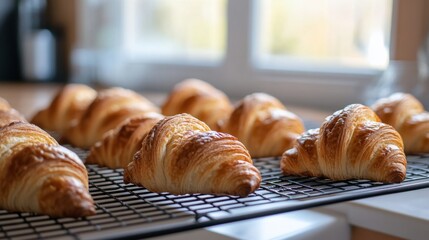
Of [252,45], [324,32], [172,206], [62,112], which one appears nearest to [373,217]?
[172,206]

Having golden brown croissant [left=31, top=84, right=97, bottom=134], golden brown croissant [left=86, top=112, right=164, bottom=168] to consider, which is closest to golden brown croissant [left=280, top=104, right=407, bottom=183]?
golden brown croissant [left=86, top=112, right=164, bottom=168]

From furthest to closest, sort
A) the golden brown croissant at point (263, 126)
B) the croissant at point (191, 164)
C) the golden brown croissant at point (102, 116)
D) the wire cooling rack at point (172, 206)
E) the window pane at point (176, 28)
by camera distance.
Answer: the window pane at point (176, 28), the golden brown croissant at point (102, 116), the golden brown croissant at point (263, 126), the croissant at point (191, 164), the wire cooling rack at point (172, 206)

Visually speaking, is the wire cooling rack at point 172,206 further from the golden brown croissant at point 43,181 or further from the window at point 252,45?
the window at point 252,45

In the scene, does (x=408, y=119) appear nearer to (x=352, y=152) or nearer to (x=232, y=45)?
(x=352, y=152)

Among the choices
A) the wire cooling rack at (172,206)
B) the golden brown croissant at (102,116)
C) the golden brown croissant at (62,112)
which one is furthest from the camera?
the golden brown croissant at (62,112)

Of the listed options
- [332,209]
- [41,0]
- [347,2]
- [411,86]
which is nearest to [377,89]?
[411,86]

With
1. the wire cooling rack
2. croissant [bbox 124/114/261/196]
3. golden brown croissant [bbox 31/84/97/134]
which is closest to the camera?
the wire cooling rack

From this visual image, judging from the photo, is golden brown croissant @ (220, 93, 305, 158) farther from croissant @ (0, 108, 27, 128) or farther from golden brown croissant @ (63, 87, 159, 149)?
croissant @ (0, 108, 27, 128)

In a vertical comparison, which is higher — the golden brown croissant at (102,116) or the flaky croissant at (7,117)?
the flaky croissant at (7,117)

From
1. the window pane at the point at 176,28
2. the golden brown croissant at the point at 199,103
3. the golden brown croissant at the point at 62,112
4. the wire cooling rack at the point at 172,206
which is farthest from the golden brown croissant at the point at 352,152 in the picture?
the window pane at the point at 176,28
